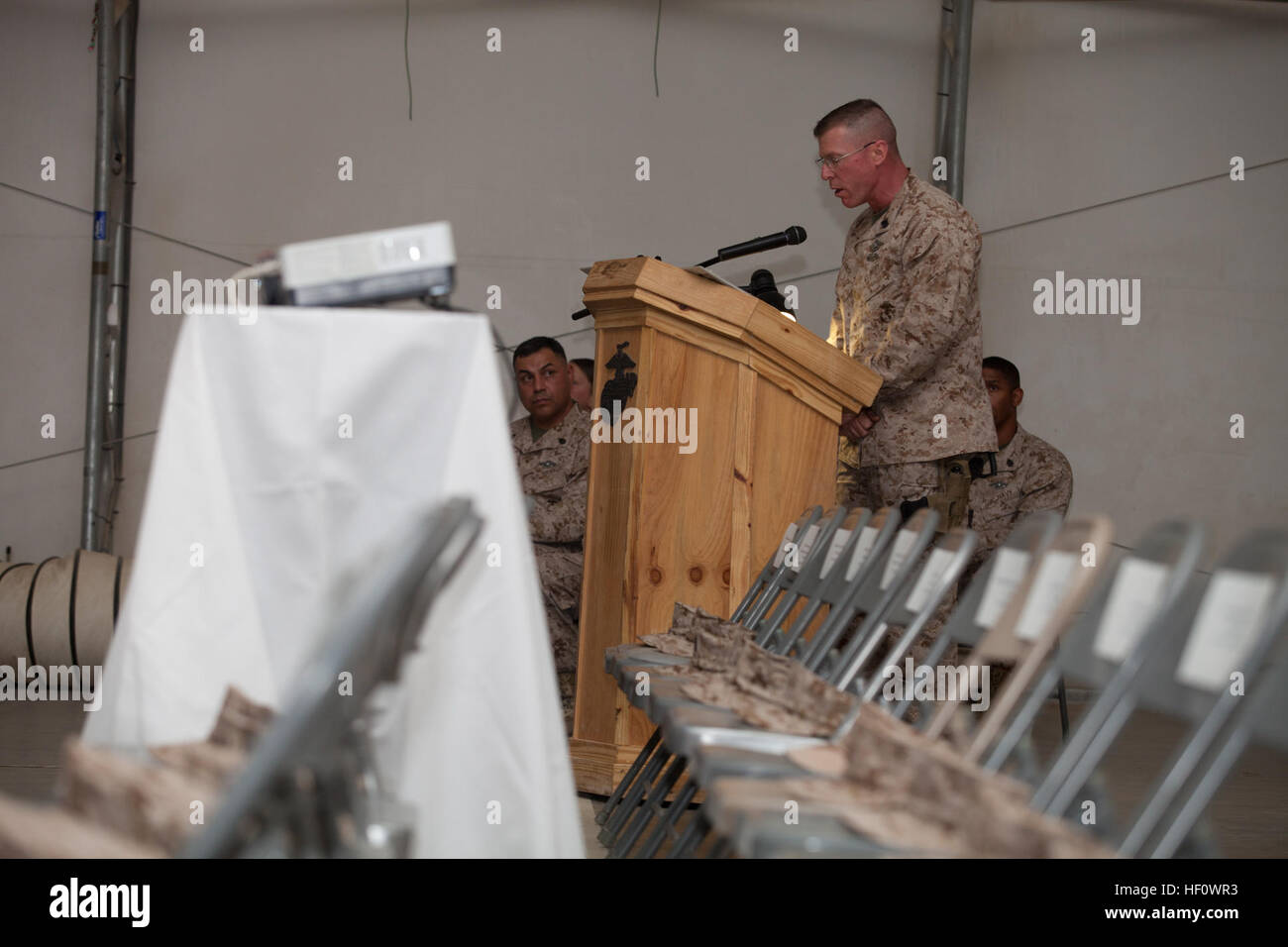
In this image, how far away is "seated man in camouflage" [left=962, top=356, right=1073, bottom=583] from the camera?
493cm

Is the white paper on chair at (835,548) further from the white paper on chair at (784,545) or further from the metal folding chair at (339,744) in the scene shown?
the metal folding chair at (339,744)

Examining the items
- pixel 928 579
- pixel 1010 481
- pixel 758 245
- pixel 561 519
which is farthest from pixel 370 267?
pixel 1010 481

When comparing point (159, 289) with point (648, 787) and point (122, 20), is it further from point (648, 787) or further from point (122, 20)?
point (648, 787)

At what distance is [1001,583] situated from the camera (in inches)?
76.8

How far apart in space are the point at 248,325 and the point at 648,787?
4.63ft

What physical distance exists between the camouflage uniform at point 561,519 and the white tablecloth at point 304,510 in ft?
9.25

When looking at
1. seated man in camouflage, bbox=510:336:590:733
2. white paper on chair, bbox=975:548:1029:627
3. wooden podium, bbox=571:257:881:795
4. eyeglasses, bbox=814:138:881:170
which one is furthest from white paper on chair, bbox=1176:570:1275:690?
seated man in camouflage, bbox=510:336:590:733

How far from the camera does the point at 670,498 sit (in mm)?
3086

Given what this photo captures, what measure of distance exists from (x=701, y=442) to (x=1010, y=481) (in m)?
2.29

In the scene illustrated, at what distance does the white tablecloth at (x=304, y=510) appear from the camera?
152 cm

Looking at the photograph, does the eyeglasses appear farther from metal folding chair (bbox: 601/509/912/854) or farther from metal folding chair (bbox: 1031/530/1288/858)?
metal folding chair (bbox: 1031/530/1288/858)

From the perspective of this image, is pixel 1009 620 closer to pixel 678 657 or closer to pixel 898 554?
pixel 898 554

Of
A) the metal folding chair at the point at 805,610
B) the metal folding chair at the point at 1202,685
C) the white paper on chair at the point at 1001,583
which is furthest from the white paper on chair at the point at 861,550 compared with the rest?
the metal folding chair at the point at 1202,685

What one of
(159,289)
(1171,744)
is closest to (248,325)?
(1171,744)
